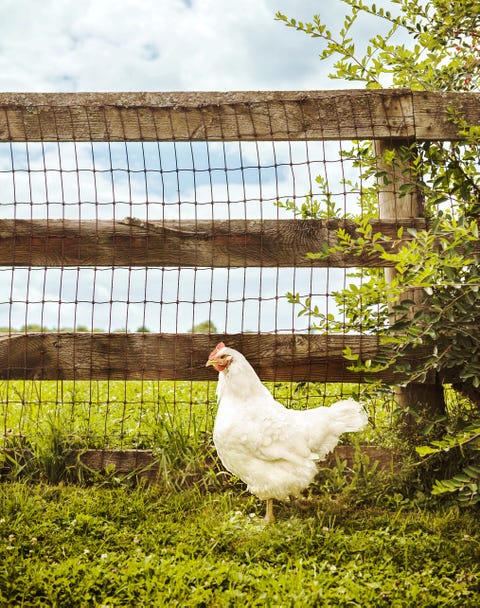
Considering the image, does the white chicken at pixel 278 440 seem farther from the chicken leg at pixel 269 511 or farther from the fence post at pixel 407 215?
the fence post at pixel 407 215

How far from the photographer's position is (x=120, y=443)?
14.8ft

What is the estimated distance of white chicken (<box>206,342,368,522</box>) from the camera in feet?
11.7

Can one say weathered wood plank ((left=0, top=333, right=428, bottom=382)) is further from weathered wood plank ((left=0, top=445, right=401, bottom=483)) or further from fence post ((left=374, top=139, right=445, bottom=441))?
weathered wood plank ((left=0, top=445, right=401, bottom=483))

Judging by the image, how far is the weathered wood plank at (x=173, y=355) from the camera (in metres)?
4.27

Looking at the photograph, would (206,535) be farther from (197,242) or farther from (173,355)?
(197,242)

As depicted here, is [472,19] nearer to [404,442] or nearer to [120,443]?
[404,442]

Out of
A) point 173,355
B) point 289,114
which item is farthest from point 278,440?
point 289,114

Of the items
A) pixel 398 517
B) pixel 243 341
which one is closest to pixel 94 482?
pixel 243 341

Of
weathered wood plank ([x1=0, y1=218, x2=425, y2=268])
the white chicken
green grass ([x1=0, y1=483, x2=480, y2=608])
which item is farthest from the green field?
weathered wood plank ([x1=0, y1=218, x2=425, y2=268])

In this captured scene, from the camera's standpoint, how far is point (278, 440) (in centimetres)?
357

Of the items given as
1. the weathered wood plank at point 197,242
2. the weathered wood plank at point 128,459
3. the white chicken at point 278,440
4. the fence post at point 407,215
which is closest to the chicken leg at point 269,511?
the white chicken at point 278,440

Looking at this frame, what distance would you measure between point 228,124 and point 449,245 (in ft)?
5.61

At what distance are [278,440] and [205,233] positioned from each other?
4.81 ft

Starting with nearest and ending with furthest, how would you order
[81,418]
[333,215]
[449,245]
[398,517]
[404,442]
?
[449,245], [398,517], [404,442], [333,215], [81,418]
